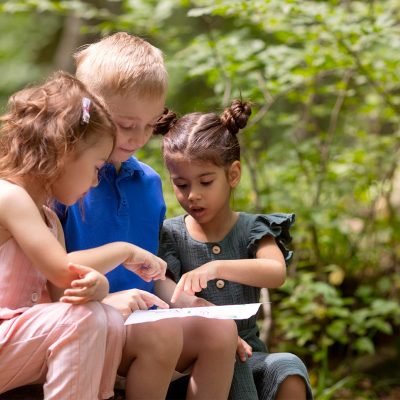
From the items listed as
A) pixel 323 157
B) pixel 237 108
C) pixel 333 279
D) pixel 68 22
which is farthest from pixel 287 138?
pixel 68 22

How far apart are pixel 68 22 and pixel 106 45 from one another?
845cm

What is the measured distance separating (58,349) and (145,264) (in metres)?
0.37

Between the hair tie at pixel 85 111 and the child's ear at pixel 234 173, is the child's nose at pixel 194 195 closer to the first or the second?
the child's ear at pixel 234 173

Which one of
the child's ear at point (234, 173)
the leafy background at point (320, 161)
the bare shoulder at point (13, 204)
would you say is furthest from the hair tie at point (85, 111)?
the leafy background at point (320, 161)

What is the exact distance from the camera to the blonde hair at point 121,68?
8.11ft

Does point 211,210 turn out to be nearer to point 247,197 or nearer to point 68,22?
point 247,197

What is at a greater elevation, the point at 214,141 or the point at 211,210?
the point at 214,141

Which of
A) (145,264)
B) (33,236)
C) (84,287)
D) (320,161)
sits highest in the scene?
(33,236)

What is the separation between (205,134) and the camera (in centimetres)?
273

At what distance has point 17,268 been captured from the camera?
213 cm

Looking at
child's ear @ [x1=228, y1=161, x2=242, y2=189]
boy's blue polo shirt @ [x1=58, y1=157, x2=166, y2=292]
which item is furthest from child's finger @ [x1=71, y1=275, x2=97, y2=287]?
child's ear @ [x1=228, y1=161, x2=242, y2=189]

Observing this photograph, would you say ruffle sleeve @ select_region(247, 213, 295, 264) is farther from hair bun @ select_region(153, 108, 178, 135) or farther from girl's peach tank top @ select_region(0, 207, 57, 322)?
girl's peach tank top @ select_region(0, 207, 57, 322)

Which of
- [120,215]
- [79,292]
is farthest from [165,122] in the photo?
[79,292]

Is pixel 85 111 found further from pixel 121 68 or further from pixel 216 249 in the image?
pixel 216 249
